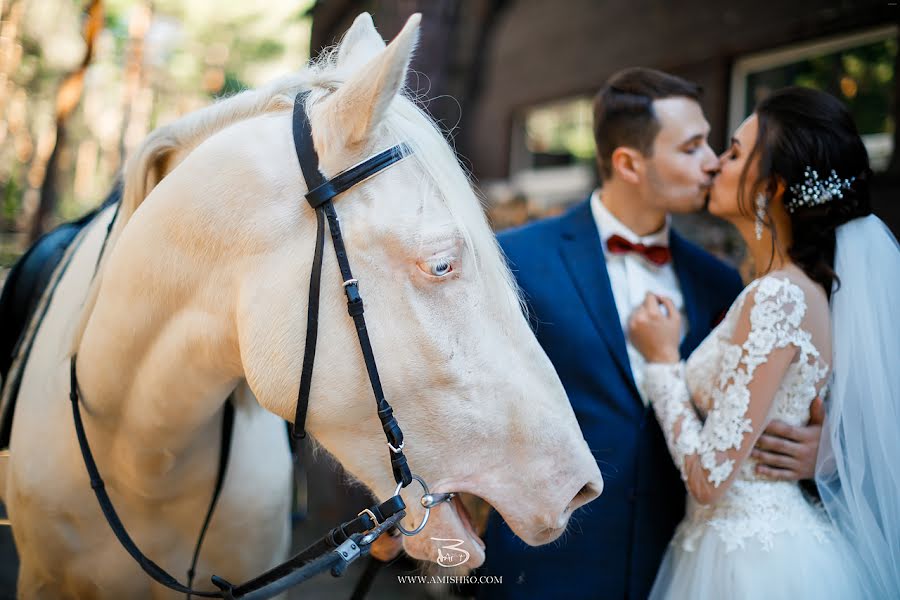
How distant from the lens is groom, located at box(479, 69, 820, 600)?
216 cm

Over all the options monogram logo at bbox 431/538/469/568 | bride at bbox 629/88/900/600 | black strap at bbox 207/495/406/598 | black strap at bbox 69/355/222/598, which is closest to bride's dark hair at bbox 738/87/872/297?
bride at bbox 629/88/900/600

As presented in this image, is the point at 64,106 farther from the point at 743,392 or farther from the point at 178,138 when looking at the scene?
the point at 743,392

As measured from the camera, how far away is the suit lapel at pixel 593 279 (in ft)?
7.33

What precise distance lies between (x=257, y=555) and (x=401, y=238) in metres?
1.25

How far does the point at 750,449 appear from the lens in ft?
6.33

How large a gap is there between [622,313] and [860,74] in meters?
3.75

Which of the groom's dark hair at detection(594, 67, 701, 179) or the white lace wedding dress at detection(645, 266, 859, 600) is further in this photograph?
the groom's dark hair at detection(594, 67, 701, 179)

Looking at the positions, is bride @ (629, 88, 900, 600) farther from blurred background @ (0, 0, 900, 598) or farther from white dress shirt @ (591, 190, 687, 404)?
blurred background @ (0, 0, 900, 598)

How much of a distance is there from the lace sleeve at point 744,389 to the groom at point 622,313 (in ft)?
0.67

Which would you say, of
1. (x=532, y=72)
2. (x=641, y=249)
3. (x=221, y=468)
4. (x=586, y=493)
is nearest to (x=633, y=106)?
(x=641, y=249)

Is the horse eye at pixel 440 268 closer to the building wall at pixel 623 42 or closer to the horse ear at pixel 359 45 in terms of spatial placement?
the horse ear at pixel 359 45

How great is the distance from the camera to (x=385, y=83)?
4.27 ft

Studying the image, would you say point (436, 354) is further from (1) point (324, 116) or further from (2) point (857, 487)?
(2) point (857, 487)

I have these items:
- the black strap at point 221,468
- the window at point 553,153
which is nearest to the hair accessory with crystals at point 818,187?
the black strap at point 221,468
